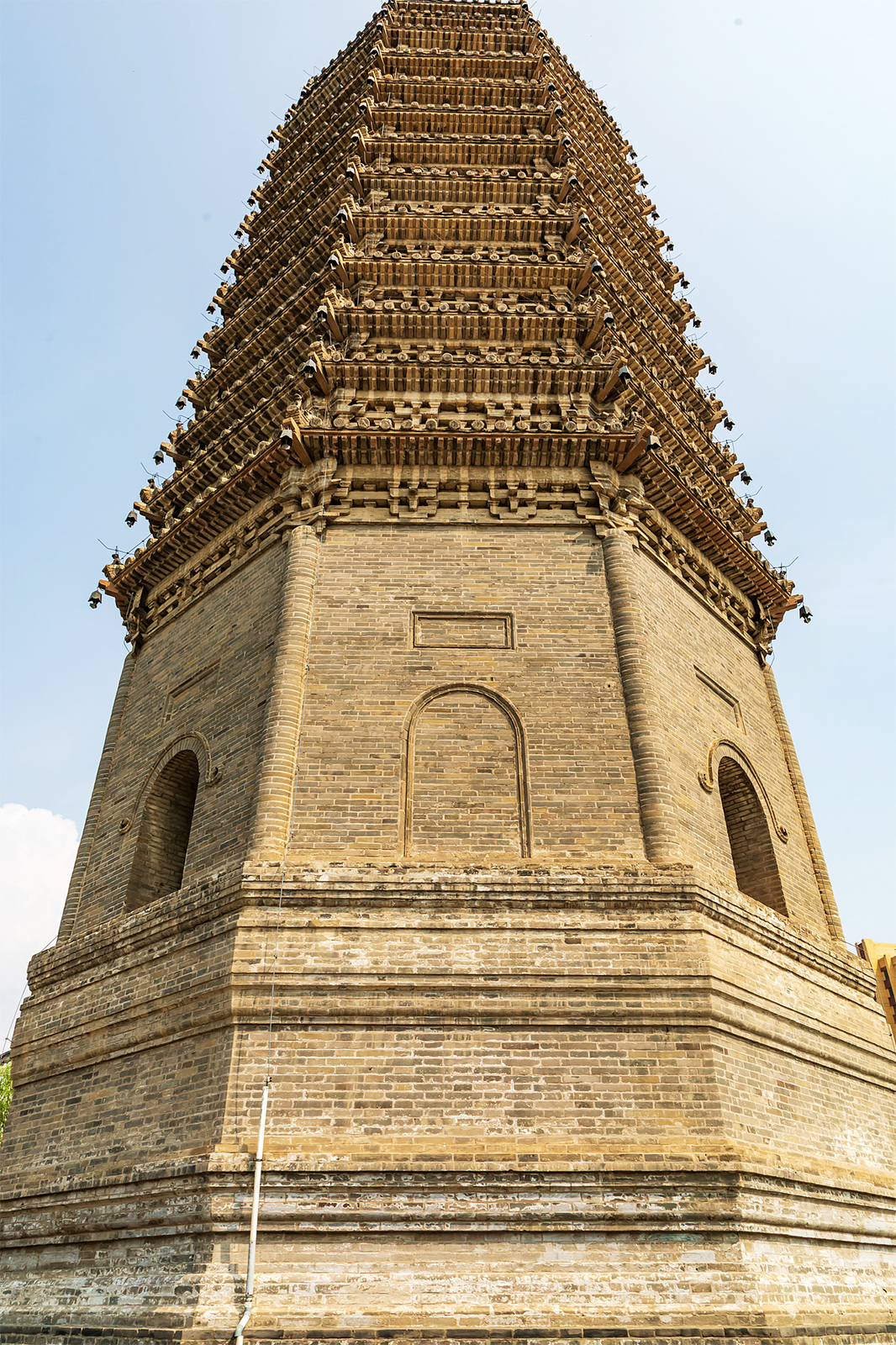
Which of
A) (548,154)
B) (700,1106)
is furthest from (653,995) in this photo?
(548,154)

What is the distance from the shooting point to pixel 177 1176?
23.6 feet

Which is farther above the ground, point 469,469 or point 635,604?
point 469,469

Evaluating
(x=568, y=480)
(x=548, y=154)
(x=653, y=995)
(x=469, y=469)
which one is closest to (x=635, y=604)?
(x=568, y=480)

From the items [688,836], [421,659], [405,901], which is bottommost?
[405,901]

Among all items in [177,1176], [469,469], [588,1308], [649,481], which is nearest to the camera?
[588,1308]

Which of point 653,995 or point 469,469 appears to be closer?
point 653,995

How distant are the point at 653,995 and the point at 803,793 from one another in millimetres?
5564

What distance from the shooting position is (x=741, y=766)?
11.1 metres

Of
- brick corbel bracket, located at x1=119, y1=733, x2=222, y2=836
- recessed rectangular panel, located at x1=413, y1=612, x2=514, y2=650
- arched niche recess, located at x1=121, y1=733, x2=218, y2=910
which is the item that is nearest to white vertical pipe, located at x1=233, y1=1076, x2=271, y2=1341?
brick corbel bracket, located at x1=119, y1=733, x2=222, y2=836

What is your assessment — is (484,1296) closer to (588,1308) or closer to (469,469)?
(588,1308)

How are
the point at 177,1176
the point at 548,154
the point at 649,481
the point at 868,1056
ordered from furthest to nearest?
the point at 548,154
the point at 649,481
the point at 868,1056
the point at 177,1176

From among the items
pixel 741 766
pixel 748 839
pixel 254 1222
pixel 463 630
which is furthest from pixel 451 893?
pixel 748 839

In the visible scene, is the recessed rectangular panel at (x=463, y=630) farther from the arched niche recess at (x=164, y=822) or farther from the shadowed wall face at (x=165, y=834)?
the shadowed wall face at (x=165, y=834)

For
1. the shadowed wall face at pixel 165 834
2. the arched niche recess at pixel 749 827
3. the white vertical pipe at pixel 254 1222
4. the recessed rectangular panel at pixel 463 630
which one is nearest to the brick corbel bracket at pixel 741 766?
the arched niche recess at pixel 749 827
